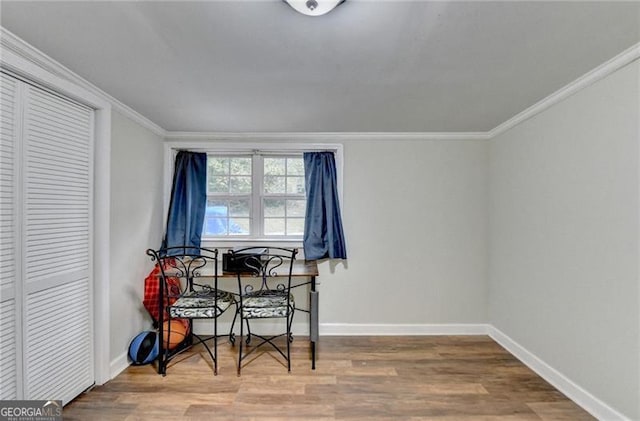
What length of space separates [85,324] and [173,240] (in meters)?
1.11

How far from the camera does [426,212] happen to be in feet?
10.8

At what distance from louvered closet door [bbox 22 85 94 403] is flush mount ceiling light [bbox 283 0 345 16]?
171 cm

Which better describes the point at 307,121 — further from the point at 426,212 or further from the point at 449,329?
the point at 449,329

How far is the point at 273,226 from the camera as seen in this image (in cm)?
339

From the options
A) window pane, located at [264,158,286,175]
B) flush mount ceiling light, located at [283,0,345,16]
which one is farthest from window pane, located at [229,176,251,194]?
flush mount ceiling light, located at [283,0,345,16]

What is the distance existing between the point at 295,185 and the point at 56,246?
2.13 meters

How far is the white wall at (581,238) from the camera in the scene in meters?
1.73

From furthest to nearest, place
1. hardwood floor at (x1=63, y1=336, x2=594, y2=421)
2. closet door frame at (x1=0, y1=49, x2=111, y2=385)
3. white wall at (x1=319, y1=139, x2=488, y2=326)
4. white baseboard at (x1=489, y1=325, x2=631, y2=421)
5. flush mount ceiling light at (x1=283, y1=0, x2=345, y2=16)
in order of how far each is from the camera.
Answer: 1. white wall at (x1=319, y1=139, x2=488, y2=326)
2. closet door frame at (x1=0, y1=49, x2=111, y2=385)
3. hardwood floor at (x1=63, y1=336, x2=594, y2=421)
4. white baseboard at (x1=489, y1=325, x2=631, y2=421)
5. flush mount ceiling light at (x1=283, y1=0, x2=345, y2=16)

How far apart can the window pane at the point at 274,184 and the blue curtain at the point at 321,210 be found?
32cm

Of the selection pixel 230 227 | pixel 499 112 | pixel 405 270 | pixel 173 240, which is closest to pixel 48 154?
pixel 173 240

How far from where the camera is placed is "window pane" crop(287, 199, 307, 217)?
11.2 ft

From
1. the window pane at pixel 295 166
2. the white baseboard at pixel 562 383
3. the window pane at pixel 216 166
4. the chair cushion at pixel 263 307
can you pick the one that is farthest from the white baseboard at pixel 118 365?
the white baseboard at pixel 562 383

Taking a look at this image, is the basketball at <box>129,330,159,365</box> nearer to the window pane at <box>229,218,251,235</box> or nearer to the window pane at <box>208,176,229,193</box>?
the window pane at <box>229,218,251,235</box>

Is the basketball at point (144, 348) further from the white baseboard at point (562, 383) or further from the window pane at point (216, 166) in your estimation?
the white baseboard at point (562, 383)
